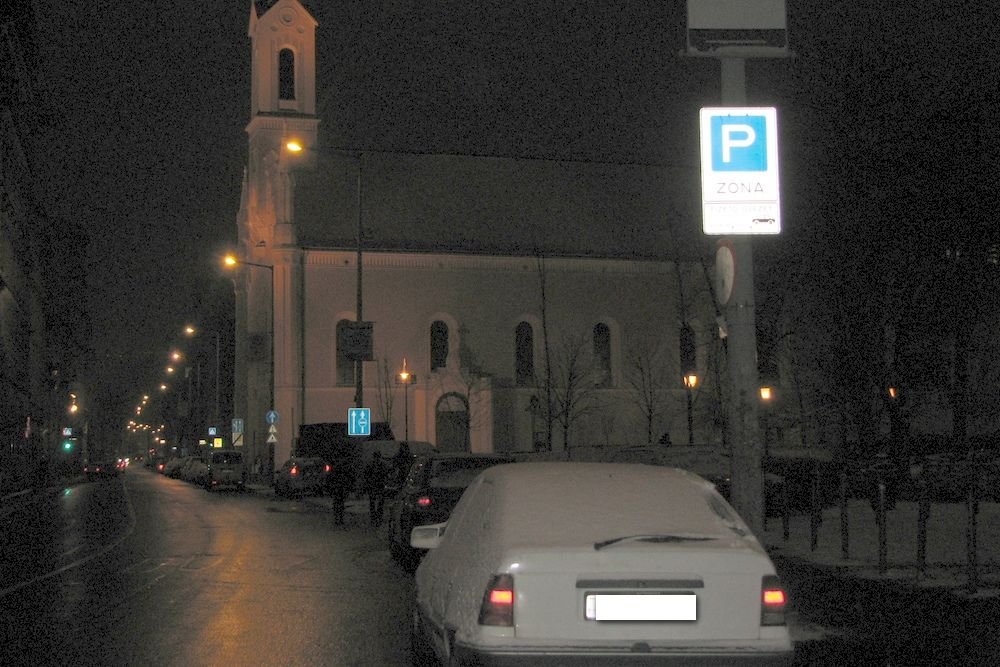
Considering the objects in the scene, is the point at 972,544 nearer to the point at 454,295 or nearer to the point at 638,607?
the point at 638,607

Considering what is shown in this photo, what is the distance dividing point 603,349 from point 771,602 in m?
56.8

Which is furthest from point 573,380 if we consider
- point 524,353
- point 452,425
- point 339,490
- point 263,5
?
point 339,490

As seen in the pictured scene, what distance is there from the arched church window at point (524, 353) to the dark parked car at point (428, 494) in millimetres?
41950

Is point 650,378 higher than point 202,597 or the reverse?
higher

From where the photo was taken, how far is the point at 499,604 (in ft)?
20.4

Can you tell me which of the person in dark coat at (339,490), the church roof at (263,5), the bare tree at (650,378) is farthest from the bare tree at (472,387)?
the person in dark coat at (339,490)

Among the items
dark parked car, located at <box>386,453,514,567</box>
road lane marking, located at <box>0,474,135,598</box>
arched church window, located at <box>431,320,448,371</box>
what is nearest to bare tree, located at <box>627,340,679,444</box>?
arched church window, located at <box>431,320,448,371</box>

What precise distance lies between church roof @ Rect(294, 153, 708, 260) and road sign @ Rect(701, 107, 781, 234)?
46882mm

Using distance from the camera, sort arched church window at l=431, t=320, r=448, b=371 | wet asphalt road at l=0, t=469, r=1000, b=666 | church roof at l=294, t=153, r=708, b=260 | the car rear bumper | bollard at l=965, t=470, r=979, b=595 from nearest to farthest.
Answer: the car rear bumper, wet asphalt road at l=0, t=469, r=1000, b=666, bollard at l=965, t=470, r=979, b=595, church roof at l=294, t=153, r=708, b=260, arched church window at l=431, t=320, r=448, b=371

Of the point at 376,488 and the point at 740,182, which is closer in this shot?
the point at 740,182

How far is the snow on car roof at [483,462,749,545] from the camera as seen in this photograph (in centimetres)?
669

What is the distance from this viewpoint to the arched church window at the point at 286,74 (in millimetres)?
59406

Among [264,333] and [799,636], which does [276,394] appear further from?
[799,636]

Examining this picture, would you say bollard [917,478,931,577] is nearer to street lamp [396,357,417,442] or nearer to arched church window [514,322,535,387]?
street lamp [396,357,417,442]
